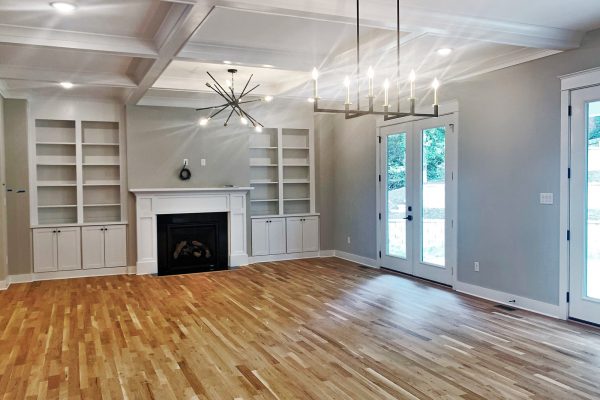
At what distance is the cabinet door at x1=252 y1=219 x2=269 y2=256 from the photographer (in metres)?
8.29

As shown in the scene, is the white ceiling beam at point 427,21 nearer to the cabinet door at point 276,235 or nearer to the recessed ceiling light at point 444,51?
the recessed ceiling light at point 444,51

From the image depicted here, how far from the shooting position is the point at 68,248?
719cm

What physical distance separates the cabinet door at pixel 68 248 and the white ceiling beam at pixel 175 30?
3.16m

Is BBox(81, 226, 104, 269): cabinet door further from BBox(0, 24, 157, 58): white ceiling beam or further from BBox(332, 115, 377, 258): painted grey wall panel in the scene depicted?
BBox(332, 115, 377, 258): painted grey wall panel

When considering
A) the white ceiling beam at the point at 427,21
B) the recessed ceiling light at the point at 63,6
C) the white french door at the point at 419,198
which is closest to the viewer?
the white ceiling beam at the point at 427,21

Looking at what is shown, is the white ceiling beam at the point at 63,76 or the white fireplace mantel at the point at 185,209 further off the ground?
the white ceiling beam at the point at 63,76

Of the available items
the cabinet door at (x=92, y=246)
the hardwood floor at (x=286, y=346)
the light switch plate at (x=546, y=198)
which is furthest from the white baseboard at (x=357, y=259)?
the cabinet door at (x=92, y=246)

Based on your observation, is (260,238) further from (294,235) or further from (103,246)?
(103,246)

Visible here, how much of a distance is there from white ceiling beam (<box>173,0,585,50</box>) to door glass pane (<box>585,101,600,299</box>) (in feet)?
2.46

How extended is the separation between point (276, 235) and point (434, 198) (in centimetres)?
318

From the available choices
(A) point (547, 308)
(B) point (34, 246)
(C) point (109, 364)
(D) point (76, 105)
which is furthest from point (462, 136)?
(B) point (34, 246)

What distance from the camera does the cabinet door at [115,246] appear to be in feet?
24.3

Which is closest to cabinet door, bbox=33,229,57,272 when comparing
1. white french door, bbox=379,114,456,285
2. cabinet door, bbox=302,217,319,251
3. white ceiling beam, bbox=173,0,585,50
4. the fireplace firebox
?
the fireplace firebox

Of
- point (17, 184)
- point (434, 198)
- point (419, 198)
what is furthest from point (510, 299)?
point (17, 184)
